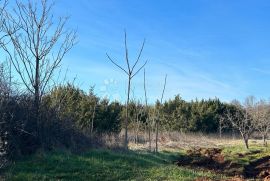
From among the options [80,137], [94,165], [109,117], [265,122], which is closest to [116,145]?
[80,137]

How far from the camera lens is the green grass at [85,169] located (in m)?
11.3

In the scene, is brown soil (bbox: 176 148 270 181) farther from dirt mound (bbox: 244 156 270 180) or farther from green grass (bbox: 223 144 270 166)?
green grass (bbox: 223 144 270 166)

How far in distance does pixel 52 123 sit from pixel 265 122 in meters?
19.5

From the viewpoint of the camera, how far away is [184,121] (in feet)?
143

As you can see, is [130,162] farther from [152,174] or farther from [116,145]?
[116,145]

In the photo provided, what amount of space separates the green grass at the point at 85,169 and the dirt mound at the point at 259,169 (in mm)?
3915

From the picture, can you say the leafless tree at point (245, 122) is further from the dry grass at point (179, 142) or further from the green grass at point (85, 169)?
the green grass at point (85, 169)

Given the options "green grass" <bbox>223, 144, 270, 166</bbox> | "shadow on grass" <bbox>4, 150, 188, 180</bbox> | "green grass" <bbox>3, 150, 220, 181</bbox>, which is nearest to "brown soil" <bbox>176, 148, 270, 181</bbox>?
"green grass" <bbox>223, 144, 270, 166</bbox>

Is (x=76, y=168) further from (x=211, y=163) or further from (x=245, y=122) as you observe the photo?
(x=245, y=122)

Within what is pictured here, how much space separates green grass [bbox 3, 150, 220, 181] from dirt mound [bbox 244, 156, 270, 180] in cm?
391

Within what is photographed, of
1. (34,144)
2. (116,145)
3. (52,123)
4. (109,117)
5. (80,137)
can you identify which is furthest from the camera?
(109,117)

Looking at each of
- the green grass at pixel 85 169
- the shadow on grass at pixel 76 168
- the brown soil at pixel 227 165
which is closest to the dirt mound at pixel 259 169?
the brown soil at pixel 227 165

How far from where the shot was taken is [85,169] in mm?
12156

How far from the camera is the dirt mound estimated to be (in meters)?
15.8
